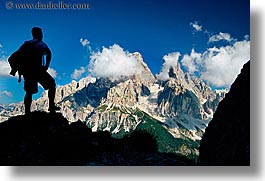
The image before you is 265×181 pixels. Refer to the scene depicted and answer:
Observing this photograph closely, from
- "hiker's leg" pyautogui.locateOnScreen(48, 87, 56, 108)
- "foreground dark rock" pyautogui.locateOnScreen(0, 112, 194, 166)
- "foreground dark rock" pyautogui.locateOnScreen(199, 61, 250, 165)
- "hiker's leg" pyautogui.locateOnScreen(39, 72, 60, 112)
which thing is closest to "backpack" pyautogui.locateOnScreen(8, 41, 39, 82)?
"hiker's leg" pyautogui.locateOnScreen(39, 72, 60, 112)

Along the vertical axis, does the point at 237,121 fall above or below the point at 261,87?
below

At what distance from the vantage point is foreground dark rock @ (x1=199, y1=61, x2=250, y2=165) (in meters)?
6.85

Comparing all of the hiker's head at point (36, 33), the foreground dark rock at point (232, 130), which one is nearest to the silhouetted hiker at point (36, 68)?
the hiker's head at point (36, 33)

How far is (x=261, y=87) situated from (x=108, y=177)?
3287 mm

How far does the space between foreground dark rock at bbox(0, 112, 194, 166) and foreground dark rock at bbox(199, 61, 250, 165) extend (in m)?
0.71

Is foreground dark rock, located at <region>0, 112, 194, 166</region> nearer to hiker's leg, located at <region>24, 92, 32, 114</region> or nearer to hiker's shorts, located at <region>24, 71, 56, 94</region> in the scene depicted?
hiker's leg, located at <region>24, 92, 32, 114</region>

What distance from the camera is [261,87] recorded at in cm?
715

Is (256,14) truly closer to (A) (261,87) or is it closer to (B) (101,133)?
(A) (261,87)

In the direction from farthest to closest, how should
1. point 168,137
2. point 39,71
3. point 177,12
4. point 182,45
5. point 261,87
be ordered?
point 168,137 → point 182,45 → point 177,12 → point 261,87 → point 39,71

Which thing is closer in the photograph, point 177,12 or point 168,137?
point 177,12

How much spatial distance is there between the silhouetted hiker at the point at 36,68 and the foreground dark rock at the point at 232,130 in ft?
10.6

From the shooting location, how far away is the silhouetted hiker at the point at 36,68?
6.61 meters

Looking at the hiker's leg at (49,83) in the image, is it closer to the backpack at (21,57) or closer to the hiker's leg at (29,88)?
the hiker's leg at (29,88)

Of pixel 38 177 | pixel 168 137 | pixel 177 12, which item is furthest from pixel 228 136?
pixel 168 137
